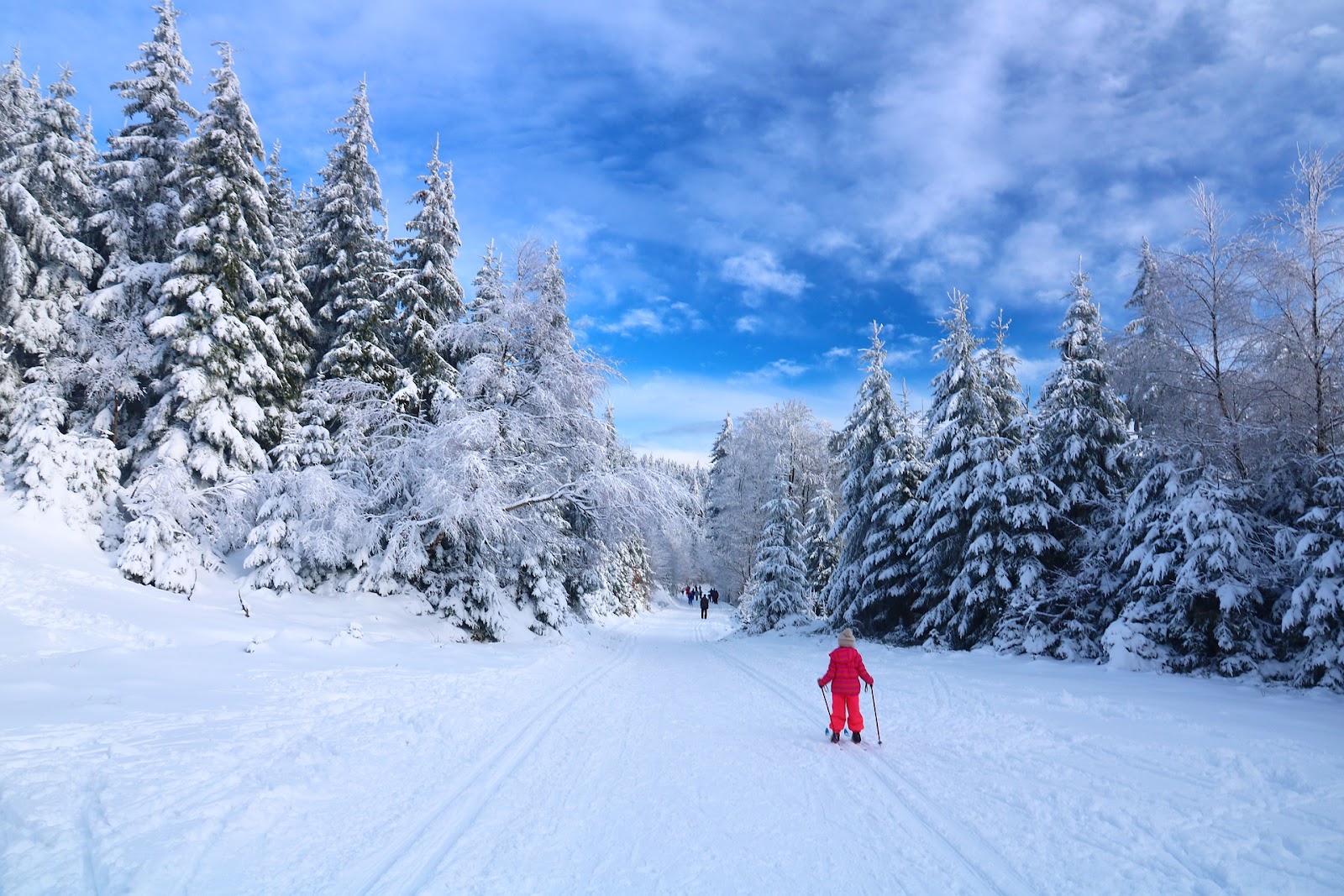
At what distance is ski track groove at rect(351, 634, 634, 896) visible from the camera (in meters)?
4.09

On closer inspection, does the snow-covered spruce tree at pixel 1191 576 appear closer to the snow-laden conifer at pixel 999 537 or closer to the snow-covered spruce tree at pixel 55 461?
the snow-laden conifer at pixel 999 537

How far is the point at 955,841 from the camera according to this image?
15.8ft

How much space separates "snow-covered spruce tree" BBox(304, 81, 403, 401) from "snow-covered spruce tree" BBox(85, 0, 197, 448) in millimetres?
3954

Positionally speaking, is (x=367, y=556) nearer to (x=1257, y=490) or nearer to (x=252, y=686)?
(x=252, y=686)

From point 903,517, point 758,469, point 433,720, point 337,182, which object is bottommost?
point 433,720

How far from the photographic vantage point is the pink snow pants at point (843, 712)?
26.1 feet

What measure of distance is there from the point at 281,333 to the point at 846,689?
18.8 metres

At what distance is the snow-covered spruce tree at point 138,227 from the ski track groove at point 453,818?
16187 mm

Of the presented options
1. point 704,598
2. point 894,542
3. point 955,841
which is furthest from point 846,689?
point 704,598

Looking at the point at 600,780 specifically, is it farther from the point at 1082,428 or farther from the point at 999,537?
the point at 1082,428

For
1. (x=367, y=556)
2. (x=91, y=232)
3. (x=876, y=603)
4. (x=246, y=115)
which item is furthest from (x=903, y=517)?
(x=91, y=232)

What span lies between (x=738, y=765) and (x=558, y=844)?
9.03ft

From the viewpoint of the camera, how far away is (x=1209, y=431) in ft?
41.8

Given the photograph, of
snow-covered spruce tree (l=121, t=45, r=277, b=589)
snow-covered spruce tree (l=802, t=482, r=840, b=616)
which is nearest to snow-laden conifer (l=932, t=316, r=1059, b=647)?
snow-covered spruce tree (l=802, t=482, r=840, b=616)
